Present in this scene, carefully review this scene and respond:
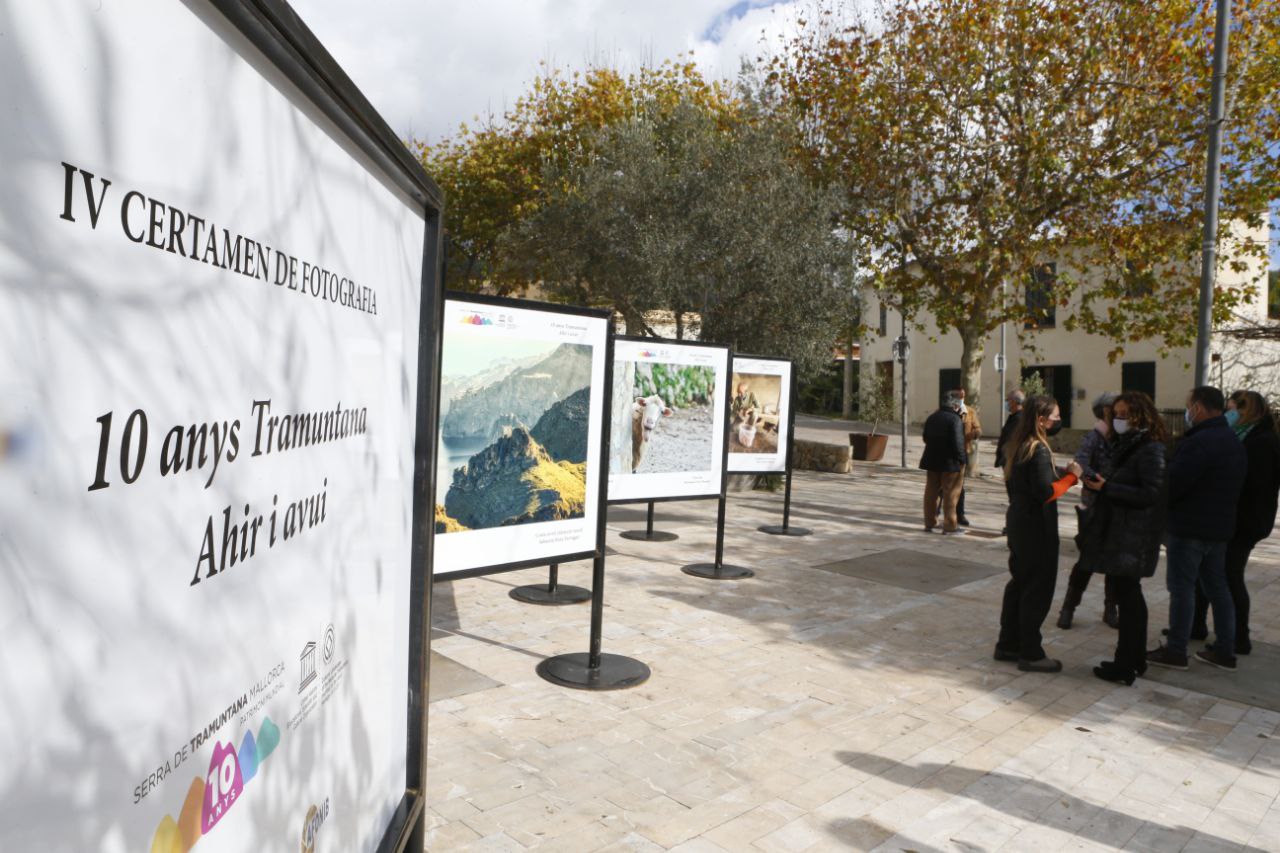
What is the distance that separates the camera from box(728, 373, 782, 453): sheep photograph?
32.8 feet

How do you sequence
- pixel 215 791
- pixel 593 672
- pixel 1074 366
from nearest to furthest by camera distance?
pixel 215 791, pixel 593 672, pixel 1074 366

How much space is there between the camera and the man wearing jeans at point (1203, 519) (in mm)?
5828

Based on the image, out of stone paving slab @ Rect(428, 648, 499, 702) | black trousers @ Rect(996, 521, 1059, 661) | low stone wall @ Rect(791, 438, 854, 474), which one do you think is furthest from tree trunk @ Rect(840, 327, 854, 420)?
stone paving slab @ Rect(428, 648, 499, 702)

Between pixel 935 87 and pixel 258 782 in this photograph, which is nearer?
pixel 258 782

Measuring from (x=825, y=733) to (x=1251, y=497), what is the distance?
385cm

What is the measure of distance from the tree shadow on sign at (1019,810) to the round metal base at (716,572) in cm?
384

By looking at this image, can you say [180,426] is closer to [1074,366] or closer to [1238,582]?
[1238,582]

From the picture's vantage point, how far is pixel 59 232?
0.84 metres

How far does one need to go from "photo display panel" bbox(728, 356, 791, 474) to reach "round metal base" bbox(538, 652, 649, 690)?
4376 millimetres

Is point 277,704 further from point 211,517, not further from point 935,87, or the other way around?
point 935,87

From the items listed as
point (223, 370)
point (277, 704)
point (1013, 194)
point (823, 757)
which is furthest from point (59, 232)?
point (1013, 194)

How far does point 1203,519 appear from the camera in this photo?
19.3 feet

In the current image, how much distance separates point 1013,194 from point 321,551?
57.7 feet

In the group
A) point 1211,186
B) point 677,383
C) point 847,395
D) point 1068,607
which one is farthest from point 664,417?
point 847,395
